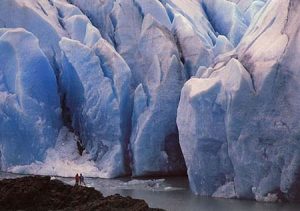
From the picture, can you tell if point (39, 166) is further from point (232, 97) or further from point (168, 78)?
point (232, 97)

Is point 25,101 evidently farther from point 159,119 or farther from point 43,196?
point 43,196

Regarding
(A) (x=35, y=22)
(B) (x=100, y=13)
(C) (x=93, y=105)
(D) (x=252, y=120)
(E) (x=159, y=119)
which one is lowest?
(C) (x=93, y=105)

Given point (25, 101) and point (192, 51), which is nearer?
point (25, 101)

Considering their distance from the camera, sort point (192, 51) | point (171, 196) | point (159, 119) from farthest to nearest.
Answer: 1. point (192, 51)
2. point (159, 119)
3. point (171, 196)

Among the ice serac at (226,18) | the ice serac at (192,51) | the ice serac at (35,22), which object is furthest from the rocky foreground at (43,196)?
the ice serac at (226,18)

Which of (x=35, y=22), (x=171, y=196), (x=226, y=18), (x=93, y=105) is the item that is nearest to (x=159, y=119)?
(x=93, y=105)

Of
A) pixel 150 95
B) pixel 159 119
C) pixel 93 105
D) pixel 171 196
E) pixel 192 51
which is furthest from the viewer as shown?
pixel 192 51
